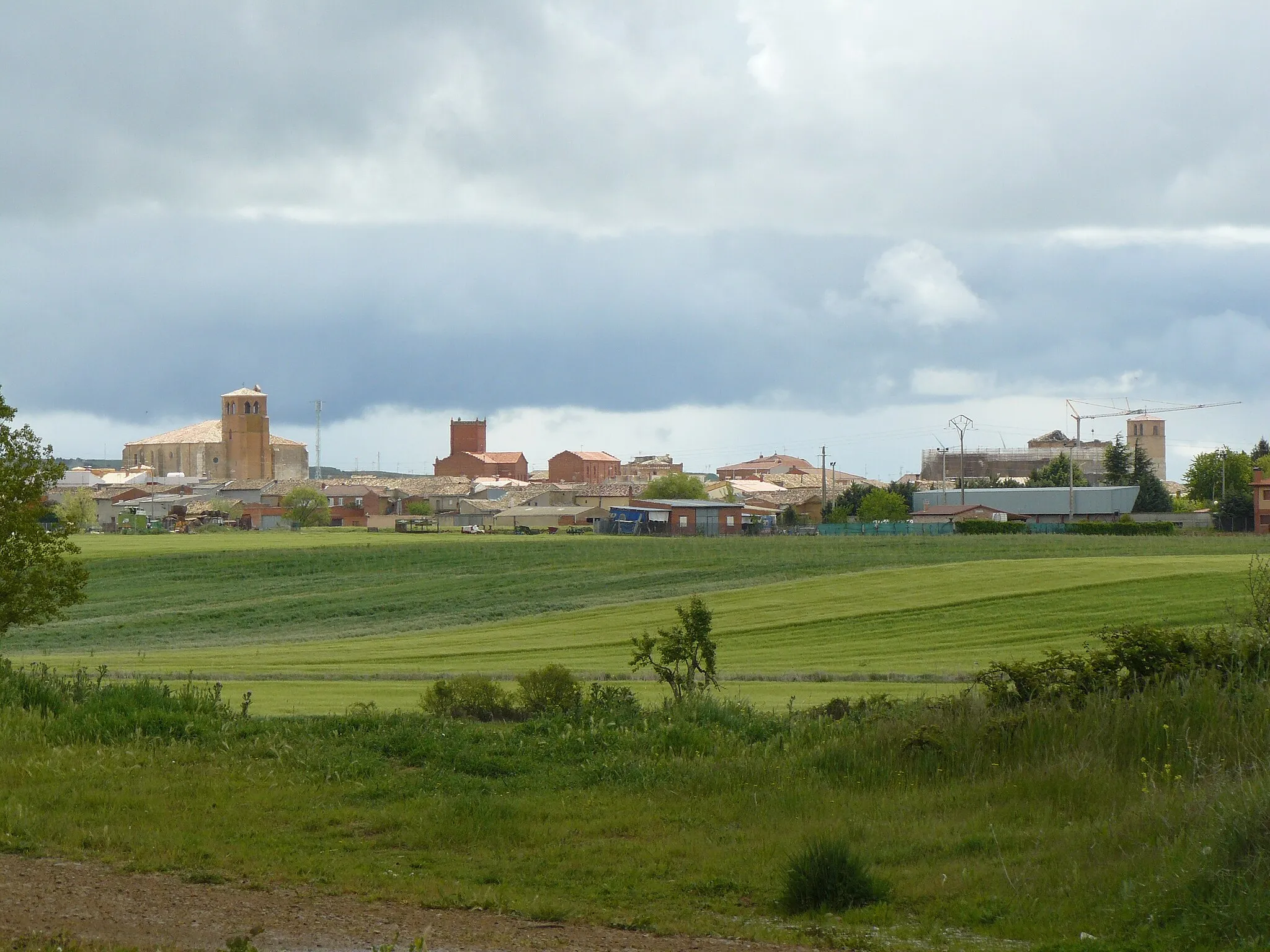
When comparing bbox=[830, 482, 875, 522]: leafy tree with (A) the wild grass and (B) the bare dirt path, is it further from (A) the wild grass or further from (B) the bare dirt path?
(B) the bare dirt path

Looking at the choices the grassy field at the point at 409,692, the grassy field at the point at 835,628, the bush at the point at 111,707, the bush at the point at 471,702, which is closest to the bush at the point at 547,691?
the bush at the point at 471,702

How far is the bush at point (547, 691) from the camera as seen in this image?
52.5 ft

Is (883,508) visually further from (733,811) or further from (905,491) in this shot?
(733,811)

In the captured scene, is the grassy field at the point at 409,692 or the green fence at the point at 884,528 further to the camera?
the green fence at the point at 884,528

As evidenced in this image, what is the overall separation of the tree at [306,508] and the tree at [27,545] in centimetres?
13335

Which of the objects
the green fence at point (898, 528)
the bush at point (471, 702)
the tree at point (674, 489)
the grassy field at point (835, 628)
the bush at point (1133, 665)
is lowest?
the grassy field at point (835, 628)

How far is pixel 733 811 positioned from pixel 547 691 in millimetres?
6635

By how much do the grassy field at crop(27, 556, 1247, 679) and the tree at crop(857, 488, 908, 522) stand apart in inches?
3051

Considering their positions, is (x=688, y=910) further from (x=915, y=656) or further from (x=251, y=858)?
(x=915, y=656)

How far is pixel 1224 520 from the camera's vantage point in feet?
397

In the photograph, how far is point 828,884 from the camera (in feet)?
26.0

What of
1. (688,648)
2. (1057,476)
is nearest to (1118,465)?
(1057,476)

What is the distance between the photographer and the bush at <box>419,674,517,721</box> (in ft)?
53.0

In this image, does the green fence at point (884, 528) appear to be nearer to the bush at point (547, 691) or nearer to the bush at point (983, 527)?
the bush at point (983, 527)
